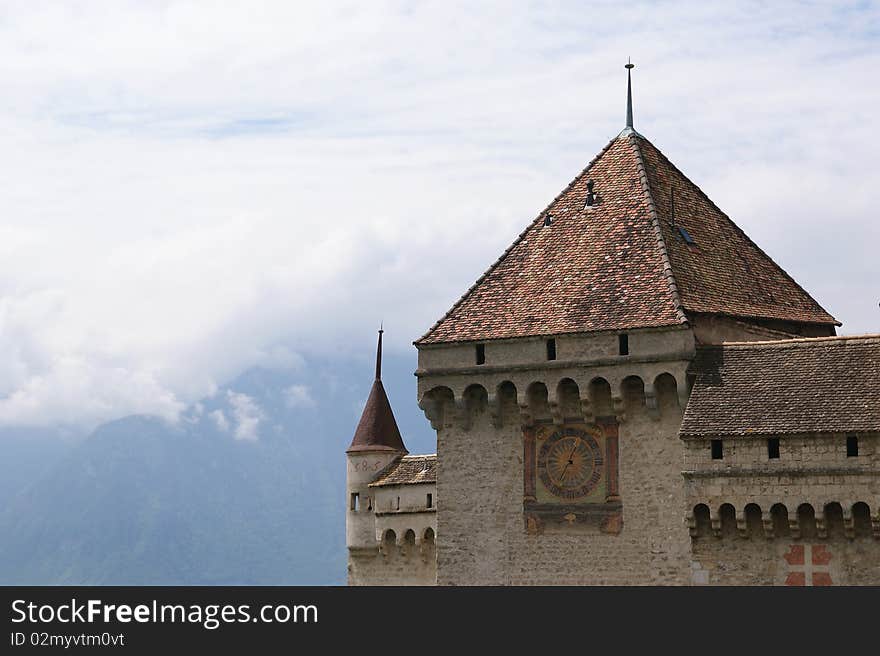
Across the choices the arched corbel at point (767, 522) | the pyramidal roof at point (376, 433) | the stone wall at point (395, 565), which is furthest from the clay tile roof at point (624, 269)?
the pyramidal roof at point (376, 433)

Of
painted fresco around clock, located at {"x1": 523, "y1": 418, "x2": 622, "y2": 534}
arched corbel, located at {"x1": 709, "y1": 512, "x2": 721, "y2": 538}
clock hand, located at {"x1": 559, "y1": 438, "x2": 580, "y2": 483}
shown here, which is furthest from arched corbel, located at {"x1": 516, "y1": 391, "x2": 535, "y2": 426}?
arched corbel, located at {"x1": 709, "y1": 512, "x2": 721, "y2": 538}

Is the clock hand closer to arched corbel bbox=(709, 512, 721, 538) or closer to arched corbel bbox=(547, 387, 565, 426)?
arched corbel bbox=(547, 387, 565, 426)

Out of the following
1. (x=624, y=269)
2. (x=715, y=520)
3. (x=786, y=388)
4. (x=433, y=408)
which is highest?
(x=624, y=269)

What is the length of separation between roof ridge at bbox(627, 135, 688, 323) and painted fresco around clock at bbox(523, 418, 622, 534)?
2551 mm

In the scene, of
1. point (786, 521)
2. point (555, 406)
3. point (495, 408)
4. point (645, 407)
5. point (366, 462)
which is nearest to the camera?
point (786, 521)

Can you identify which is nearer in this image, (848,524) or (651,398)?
(848,524)

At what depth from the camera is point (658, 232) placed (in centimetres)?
3766

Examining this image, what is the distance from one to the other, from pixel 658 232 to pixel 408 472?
12544 mm

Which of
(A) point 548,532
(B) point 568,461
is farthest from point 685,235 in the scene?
(A) point 548,532

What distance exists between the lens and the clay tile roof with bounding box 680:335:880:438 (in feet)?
110

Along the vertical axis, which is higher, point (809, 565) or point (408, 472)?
point (408, 472)

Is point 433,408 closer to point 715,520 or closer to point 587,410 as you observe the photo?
point 587,410

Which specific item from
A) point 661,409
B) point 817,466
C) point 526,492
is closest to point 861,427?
point 817,466

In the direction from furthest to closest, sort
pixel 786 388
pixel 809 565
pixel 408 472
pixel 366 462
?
1. pixel 366 462
2. pixel 408 472
3. pixel 786 388
4. pixel 809 565
